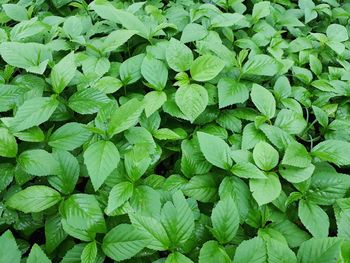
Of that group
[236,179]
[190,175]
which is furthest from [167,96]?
[236,179]

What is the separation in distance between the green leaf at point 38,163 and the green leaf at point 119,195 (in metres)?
0.27

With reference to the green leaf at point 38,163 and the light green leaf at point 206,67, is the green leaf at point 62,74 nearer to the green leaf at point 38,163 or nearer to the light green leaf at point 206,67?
the green leaf at point 38,163

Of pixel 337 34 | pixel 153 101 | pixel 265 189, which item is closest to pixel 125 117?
pixel 153 101

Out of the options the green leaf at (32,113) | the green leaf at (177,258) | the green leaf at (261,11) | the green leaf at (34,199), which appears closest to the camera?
the green leaf at (177,258)

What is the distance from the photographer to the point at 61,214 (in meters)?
1.52

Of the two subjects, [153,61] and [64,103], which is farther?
[153,61]

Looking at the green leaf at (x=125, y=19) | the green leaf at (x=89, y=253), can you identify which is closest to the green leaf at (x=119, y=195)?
the green leaf at (x=89, y=253)

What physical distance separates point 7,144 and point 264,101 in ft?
4.17

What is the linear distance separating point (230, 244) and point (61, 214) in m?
0.73

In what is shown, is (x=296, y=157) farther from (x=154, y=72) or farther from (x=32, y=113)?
(x=32, y=113)

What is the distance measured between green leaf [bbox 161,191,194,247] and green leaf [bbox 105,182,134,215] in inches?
6.6

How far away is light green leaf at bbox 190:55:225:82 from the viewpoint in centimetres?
193

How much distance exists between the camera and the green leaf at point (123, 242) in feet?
4.56

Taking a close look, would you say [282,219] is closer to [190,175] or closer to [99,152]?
[190,175]
